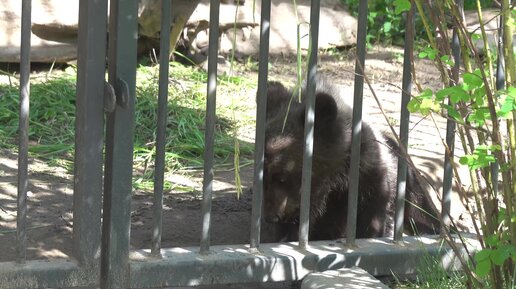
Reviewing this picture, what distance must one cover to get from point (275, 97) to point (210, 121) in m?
1.48

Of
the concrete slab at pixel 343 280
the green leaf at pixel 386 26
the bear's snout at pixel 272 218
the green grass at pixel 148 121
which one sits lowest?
the concrete slab at pixel 343 280

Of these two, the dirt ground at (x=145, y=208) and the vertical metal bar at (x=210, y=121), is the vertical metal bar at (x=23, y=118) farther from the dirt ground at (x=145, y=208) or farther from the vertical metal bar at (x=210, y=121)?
the vertical metal bar at (x=210, y=121)

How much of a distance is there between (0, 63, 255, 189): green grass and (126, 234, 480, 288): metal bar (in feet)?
6.09

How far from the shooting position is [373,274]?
4.82 m

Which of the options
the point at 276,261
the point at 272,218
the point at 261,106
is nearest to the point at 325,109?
the point at 272,218

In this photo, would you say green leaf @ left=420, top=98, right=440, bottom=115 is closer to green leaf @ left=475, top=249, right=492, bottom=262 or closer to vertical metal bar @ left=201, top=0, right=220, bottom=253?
green leaf @ left=475, top=249, right=492, bottom=262

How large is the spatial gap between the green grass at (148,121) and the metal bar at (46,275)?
1966mm

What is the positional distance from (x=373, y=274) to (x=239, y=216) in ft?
4.07

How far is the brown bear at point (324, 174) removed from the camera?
18.2 feet

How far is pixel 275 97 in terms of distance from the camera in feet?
19.1

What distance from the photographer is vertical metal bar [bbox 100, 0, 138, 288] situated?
4.21 m

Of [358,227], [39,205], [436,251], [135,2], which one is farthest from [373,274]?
[39,205]

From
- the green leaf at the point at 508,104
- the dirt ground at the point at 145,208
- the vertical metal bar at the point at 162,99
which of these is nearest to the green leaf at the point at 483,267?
the green leaf at the point at 508,104

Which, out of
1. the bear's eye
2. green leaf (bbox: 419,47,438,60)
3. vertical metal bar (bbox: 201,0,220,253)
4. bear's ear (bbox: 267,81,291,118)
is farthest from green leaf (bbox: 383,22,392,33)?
green leaf (bbox: 419,47,438,60)
